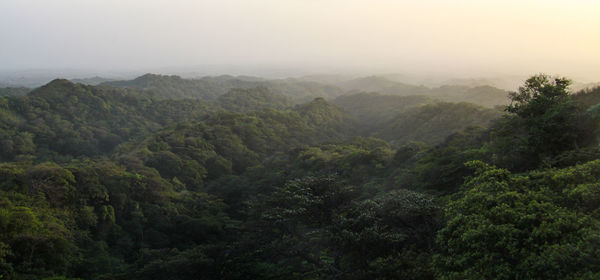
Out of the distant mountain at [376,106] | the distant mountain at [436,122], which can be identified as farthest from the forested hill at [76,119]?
the distant mountain at [436,122]

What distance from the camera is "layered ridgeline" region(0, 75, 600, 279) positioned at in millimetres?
6027

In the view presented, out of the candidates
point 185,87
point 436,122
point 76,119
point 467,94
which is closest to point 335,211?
point 436,122

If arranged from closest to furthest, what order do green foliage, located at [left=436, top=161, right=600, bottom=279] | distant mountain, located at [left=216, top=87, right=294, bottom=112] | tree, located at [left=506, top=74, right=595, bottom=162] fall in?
green foliage, located at [left=436, top=161, right=600, bottom=279] → tree, located at [left=506, top=74, right=595, bottom=162] → distant mountain, located at [left=216, top=87, right=294, bottom=112]

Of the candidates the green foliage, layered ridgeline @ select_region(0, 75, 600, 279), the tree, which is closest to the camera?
the green foliage

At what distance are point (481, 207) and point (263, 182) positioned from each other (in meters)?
20.6

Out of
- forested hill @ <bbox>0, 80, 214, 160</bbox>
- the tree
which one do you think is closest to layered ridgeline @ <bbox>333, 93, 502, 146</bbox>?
the tree

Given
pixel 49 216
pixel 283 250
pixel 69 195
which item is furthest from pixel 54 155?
pixel 283 250

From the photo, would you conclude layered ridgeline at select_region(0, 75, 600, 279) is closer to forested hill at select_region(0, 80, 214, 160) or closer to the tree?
the tree

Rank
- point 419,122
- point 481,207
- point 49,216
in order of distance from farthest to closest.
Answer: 1. point 419,122
2. point 49,216
3. point 481,207

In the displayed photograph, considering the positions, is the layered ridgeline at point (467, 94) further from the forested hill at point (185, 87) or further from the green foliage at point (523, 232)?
the green foliage at point (523, 232)

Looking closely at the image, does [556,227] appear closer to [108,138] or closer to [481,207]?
[481,207]

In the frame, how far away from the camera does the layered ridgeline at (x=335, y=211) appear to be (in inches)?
237

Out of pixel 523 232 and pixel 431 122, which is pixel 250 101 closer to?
pixel 431 122

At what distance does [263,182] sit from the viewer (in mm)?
26172
